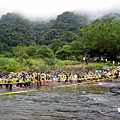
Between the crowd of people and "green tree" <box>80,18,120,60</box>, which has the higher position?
"green tree" <box>80,18,120,60</box>

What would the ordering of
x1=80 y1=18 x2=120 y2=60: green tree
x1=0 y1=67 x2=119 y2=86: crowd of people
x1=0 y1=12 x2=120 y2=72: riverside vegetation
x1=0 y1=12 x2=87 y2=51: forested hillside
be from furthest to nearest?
x1=0 y1=12 x2=87 y2=51: forested hillside, x1=80 y1=18 x2=120 y2=60: green tree, x1=0 y1=12 x2=120 y2=72: riverside vegetation, x1=0 y1=67 x2=119 y2=86: crowd of people

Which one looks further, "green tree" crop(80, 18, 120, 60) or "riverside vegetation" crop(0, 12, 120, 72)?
"green tree" crop(80, 18, 120, 60)

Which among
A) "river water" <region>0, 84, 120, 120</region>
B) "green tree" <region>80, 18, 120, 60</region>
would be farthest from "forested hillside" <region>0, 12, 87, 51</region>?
"river water" <region>0, 84, 120, 120</region>

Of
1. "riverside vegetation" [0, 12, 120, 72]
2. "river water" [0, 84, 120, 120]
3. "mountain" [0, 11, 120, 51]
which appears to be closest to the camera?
"river water" [0, 84, 120, 120]

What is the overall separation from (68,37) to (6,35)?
88.8ft

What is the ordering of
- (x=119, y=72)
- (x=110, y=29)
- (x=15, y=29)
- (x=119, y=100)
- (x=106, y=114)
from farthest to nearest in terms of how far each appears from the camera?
(x=15, y=29)
(x=110, y=29)
(x=119, y=72)
(x=119, y=100)
(x=106, y=114)

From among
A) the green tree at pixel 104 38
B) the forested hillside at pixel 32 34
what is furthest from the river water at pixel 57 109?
the forested hillside at pixel 32 34

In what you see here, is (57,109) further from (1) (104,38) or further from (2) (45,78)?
(1) (104,38)

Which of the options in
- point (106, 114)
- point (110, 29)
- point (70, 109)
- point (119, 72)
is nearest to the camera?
point (106, 114)

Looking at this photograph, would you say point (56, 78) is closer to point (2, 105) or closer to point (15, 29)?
point (2, 105)

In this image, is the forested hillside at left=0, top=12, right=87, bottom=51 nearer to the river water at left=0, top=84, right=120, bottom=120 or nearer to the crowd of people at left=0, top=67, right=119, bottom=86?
the crowd of people at left=0, top=67, right=119, bottom=86

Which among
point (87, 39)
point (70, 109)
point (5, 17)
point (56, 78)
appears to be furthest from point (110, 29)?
point (5, 17)

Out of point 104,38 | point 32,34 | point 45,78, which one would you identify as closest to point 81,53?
point 104,38

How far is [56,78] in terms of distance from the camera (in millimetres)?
33469
